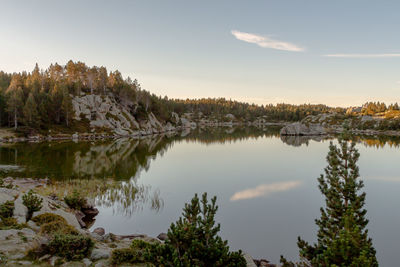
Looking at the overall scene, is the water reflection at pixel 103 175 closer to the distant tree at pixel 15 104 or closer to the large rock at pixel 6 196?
the large rock at pixel 6 196

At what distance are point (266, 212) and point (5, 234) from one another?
2215cm

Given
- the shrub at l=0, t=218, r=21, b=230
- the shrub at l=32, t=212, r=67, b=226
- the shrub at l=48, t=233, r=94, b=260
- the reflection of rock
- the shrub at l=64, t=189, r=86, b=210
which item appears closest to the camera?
the shrub at l=48, t=233, r=94, b=260

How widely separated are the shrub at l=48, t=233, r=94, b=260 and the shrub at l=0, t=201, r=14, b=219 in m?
5.63

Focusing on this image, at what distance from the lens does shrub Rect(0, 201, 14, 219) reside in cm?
1522

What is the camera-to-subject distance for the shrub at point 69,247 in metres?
11.8

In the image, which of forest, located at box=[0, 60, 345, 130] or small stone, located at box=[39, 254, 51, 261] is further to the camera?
forest, located at box=[0, 60, 345, 130]

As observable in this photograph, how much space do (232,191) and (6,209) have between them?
2500 cm

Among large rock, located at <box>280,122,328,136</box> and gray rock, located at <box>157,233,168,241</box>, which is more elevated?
large rock, located at <box>280,122,328,136</box>

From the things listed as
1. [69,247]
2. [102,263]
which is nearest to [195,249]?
[102,263]

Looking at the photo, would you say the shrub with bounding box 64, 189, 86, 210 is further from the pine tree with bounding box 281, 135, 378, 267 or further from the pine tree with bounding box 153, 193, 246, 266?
the pine tree with bounding box 281, 135, 378, 267

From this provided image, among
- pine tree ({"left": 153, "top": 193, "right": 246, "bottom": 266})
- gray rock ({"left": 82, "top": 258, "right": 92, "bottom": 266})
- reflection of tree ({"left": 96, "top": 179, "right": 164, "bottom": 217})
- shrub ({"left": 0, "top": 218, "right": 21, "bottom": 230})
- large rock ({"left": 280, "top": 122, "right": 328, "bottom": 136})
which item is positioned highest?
large rock ({"left": 280, "top": 122, "right": 328, "bottom": 136})

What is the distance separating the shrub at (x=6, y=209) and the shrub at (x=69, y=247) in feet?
18.5

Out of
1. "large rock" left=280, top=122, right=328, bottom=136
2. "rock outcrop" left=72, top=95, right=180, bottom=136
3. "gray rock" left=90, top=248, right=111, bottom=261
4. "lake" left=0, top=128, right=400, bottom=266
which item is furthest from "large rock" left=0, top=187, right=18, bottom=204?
"large rock" left=280, top=122, right=328, bottom=136

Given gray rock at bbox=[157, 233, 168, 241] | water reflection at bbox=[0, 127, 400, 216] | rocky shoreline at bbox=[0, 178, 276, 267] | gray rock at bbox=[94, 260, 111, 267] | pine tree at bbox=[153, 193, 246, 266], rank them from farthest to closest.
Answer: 1. water reflection at bbox=[0, 127, 400, 216]
2. gray rock at bbox=[157, 233, 168, 241]
3. gray rock at bbox=[94, 260, 111, 267]
4. rocky shoreline at bbox=[0, 178, 276, 267]
5. pine tree at bbox=[153, 193, 246, 266]
